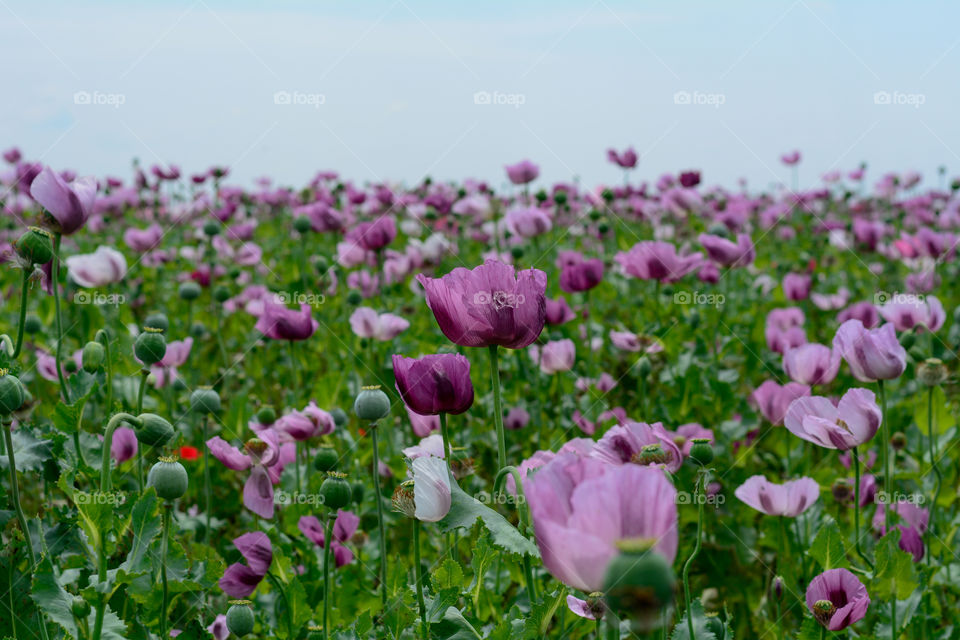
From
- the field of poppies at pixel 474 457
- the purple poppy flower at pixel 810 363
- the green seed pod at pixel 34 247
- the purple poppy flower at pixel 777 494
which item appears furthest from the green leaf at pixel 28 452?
the purple poppy flower at pixel 810 363

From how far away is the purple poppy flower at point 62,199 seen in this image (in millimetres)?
1535

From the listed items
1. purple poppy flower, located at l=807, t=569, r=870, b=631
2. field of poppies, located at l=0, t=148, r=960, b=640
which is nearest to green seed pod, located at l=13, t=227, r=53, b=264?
field of poppies, located at l=0, t=148, r=960, b=640

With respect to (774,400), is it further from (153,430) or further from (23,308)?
(23,308)

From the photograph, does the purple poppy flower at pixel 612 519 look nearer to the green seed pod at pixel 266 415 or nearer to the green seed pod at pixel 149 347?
the green seed pod at pixel 149 347

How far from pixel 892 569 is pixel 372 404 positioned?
991 millimetres

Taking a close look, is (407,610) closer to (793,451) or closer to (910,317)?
(793,451)

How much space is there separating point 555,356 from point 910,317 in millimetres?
1150

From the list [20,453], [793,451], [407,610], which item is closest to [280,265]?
[793,451]

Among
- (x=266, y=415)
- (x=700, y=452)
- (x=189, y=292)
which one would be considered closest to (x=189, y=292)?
(x=189, y=292)

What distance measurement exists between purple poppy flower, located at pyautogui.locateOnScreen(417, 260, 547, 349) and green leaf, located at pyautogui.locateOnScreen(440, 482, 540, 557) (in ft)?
0.64

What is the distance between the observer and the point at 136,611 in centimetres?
143

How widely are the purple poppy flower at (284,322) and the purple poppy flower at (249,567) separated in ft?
2.67

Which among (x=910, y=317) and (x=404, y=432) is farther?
(x=404, y=432)

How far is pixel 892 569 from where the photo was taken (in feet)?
5.00
